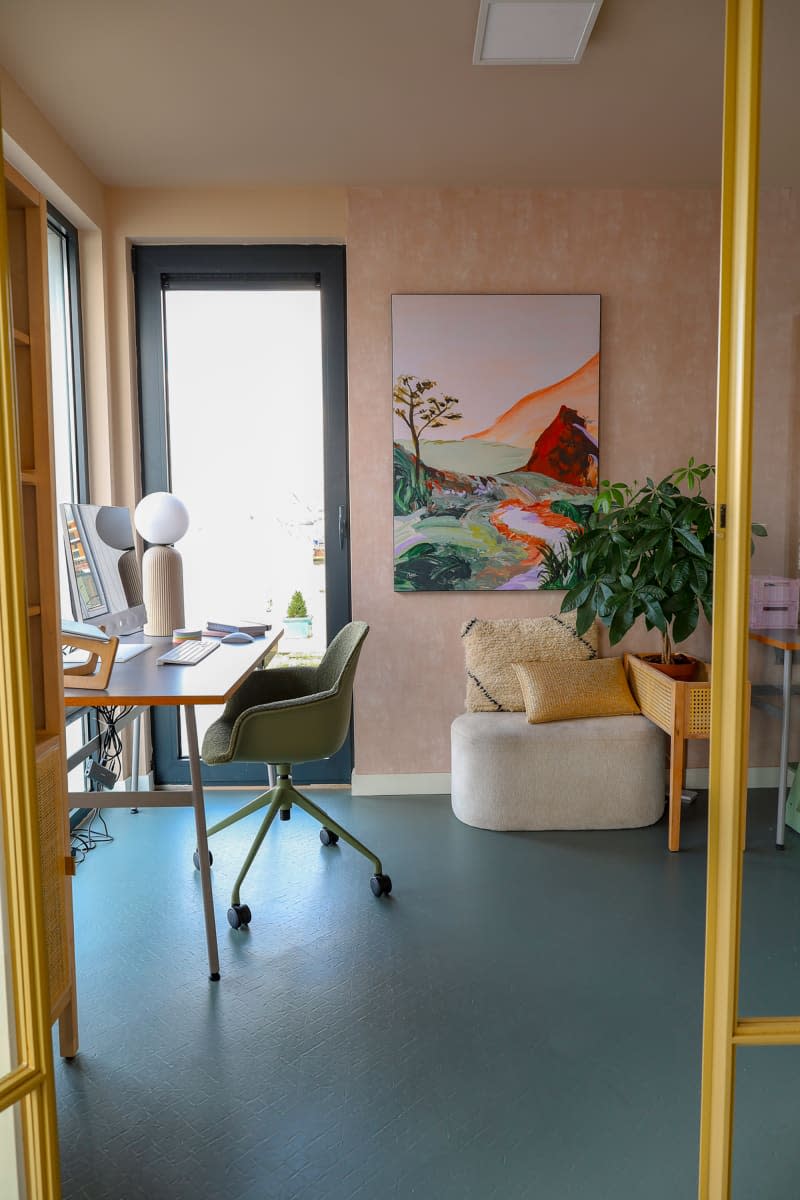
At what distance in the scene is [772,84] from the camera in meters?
1.43

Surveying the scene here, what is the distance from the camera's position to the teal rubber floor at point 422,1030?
5.62ft

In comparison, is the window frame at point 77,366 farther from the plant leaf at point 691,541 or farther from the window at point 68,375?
the plant leaf at point 691,541

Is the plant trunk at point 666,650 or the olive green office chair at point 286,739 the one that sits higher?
the plant trunk at point 666,650

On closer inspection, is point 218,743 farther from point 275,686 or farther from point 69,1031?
point 69,1031

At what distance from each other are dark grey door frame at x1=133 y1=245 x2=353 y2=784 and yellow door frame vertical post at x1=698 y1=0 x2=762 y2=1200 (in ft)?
8.95

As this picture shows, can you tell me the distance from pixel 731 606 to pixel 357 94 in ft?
8.15

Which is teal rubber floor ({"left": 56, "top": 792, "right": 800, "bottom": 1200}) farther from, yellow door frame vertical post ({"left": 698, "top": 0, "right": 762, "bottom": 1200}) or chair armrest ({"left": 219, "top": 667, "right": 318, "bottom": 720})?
chair armrest ({"left": 219, "top": 667, "right": 318, "bottom": 720})

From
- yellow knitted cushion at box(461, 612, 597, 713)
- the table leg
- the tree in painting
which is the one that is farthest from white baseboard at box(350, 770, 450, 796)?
the table leg

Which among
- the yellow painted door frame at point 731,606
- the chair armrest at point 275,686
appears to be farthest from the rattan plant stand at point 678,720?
the yellow painted door frame at point 731,606

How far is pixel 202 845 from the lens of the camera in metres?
2.57

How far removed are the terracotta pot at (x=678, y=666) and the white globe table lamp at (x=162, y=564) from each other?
2022mm

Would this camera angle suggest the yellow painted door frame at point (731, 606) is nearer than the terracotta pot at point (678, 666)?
Yes

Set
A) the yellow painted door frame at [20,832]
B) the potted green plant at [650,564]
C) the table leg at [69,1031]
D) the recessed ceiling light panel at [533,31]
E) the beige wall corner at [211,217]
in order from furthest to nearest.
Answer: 1. the beige wall corner at [211,217]
2. the potted green plant at [650,564]
3. the recessed ceiling light panel at [533,31]
4. the table leg at [69,1031]
5. the yellow painted door frame at [20,832]

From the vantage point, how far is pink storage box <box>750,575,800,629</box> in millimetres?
1461
